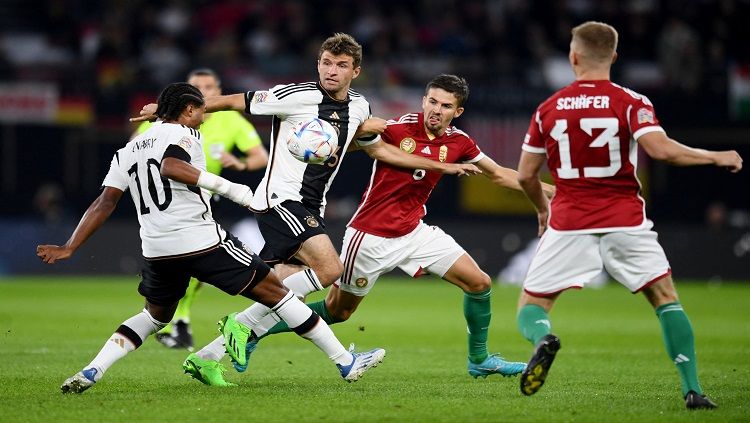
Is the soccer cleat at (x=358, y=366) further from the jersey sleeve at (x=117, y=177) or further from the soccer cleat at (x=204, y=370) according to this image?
the jersey sleeve at (x=117, y=177)

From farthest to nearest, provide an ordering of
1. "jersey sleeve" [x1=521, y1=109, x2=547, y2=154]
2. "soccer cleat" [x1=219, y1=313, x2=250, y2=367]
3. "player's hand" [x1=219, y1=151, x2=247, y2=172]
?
"player's hand" [x1=219, y1=151, x2=247, y2=172], "soccer cleat" [x1=219, y1=313, x2=250, y2=367], "jersey sleeve" [x1=521, y1=109, x2=547, y2=154]

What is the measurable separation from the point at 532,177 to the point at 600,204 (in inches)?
19.2

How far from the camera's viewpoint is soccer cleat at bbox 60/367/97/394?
7.34 metres

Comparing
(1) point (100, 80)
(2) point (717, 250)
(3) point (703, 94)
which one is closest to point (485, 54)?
(3) point (703, 94)

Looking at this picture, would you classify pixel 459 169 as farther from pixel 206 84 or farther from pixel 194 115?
pixel 206 84

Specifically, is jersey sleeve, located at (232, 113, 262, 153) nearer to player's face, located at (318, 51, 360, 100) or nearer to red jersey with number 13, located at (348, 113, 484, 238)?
red jersey with number 13, located at (348, 113, 484, 238)

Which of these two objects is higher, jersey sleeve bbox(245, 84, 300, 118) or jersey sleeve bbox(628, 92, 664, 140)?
jersey sleeve bbox(628, 92, 664, 140)

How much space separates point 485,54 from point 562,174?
1627cm

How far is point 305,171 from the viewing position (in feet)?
27.2

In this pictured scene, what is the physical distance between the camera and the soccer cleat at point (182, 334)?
1088cm

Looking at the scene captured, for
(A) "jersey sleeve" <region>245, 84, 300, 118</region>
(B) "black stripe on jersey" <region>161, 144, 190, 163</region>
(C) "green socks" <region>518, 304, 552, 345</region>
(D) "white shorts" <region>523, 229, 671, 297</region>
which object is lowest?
(C) "green socks" <region>518, 304, 552, 345</region>

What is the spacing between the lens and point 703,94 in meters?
21.2

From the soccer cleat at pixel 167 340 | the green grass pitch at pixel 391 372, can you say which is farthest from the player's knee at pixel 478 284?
the soccer cleat at pixel 167 340

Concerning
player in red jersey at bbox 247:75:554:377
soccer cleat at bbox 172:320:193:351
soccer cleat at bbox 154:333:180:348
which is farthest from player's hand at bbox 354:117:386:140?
soccer cleat at bbox 154:333:180:348
